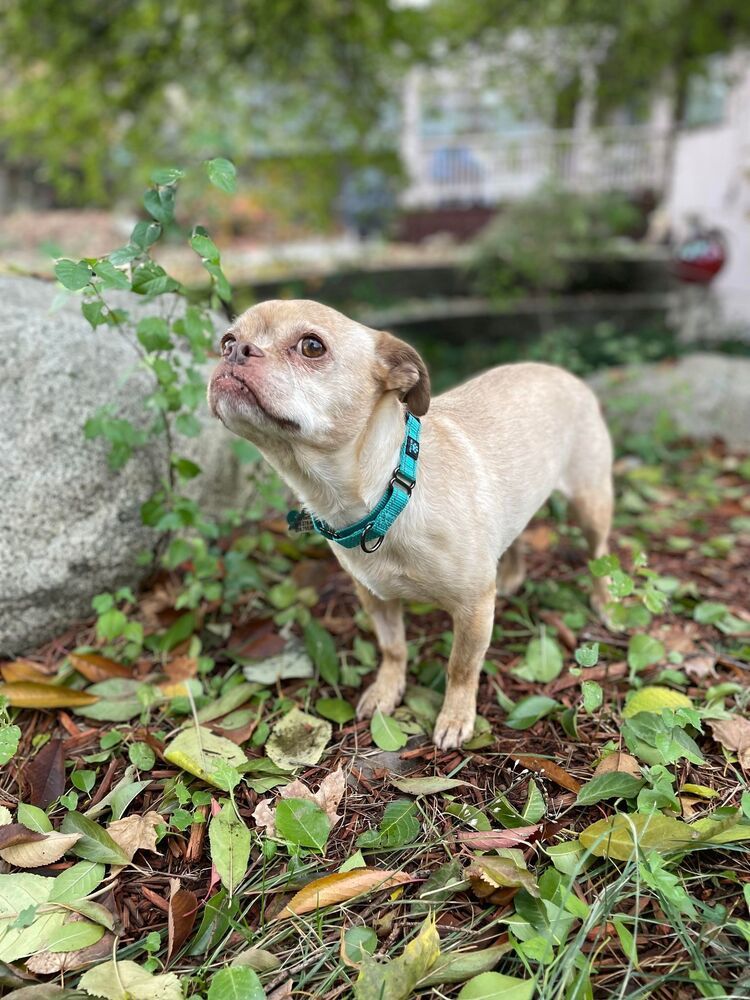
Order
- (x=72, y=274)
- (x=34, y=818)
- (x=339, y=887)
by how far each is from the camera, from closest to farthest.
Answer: (x=339, y=887), (x=34, y=818), (x=72, y=274)

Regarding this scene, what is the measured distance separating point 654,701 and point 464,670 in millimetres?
649

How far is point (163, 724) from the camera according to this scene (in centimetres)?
258

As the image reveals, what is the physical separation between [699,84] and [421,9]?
493cm

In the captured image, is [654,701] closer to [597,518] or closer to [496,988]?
[597,518]

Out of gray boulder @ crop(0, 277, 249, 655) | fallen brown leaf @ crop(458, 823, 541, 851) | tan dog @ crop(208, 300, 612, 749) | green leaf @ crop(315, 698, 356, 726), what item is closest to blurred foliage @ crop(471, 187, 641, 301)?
tan dog @ crop(208, 300, 612, 749)

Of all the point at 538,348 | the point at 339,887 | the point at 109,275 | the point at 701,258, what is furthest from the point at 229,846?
the point at 701,258

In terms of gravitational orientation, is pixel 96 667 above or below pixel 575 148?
below

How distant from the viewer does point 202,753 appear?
2342 millimetres

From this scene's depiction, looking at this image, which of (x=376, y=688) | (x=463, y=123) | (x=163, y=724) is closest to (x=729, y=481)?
(x=376, y=688)

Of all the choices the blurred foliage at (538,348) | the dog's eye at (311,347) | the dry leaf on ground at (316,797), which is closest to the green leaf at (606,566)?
the dry leaf on ground at (316,797)

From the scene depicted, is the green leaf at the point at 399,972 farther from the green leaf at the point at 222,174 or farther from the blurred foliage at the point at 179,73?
the blurred foliage at the point at 179,73

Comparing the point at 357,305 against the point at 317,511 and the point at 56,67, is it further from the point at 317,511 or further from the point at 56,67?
the point at 317,511

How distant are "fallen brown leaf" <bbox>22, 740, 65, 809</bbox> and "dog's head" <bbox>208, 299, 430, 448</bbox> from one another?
4.04 feet

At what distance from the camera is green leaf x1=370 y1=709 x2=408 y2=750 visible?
2.45 meters
